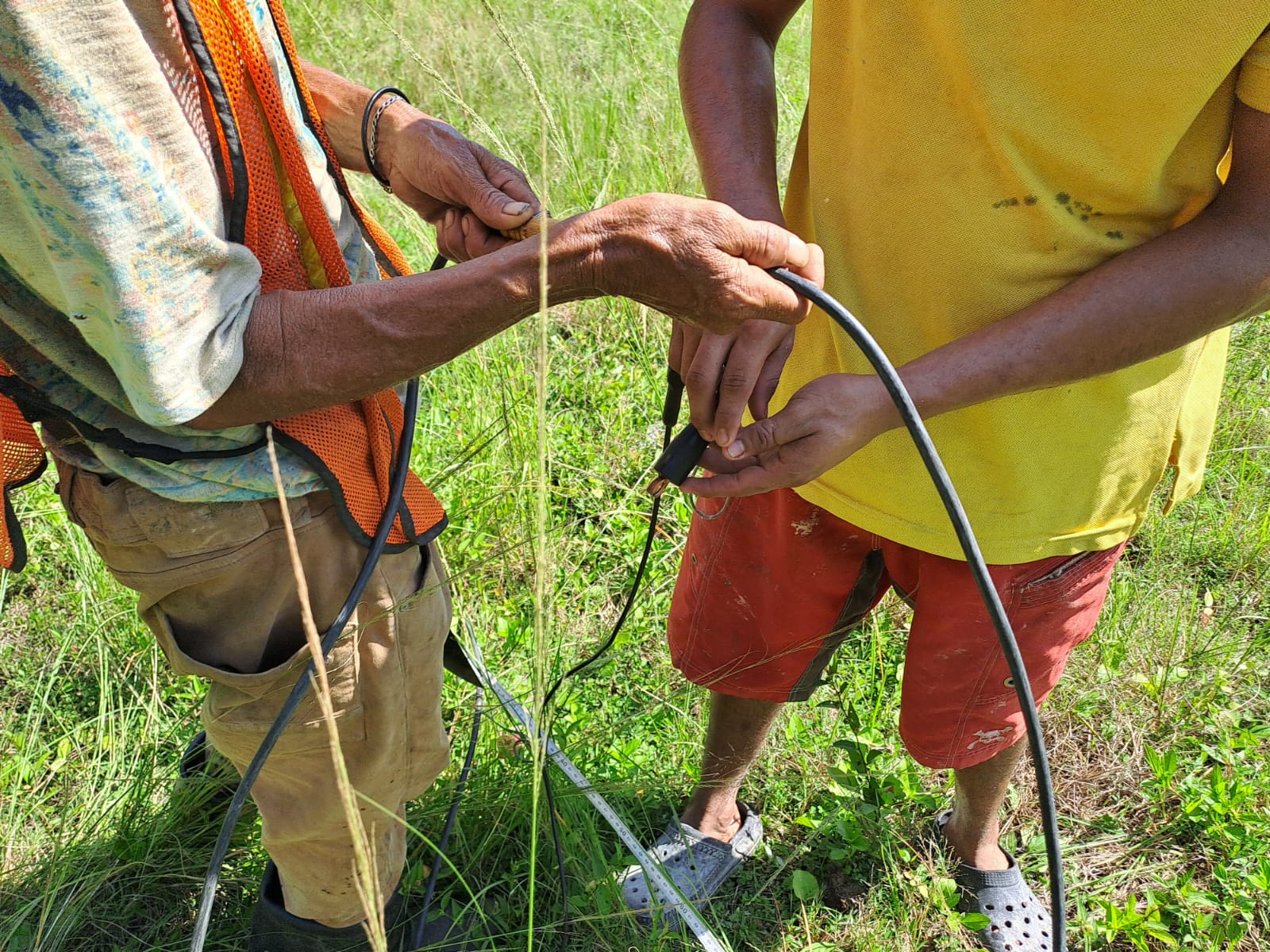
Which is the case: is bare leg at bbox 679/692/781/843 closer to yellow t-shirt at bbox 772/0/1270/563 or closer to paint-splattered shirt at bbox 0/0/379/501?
yellow t-shirt at bbox 772/0/1270/563

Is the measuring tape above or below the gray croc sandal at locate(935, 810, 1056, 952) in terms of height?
above

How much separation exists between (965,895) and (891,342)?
1260 mm

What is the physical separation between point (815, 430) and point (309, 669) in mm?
700

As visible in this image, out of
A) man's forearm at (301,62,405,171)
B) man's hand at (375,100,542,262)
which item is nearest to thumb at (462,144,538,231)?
man's hand at (375,100,542,262)

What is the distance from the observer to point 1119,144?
3.88ft

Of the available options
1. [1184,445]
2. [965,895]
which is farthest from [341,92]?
[965,895]

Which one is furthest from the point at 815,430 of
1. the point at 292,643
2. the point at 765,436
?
the point at 292,643

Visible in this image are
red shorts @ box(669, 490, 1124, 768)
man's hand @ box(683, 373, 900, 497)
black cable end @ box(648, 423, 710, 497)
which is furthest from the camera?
red shorts @ box(669, 490, 1124, 768)

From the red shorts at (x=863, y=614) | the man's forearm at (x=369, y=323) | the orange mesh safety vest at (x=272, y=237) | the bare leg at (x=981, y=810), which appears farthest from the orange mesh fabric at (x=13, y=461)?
the bare leg at (x=981, y=810)

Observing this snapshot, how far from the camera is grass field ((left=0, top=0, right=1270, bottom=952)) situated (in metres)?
1.87

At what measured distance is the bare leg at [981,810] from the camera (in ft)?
5.94

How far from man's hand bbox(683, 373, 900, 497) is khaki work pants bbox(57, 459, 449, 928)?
51 centimetres

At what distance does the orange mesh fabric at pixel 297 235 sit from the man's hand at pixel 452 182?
10cm

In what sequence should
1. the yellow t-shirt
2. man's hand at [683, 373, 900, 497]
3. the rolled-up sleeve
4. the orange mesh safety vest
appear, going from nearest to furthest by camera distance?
the rolled-up sleeve → the orange mesh safety vest → the yellow t-shirt → man's hand at [683, 373, 900, 497]
